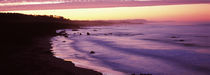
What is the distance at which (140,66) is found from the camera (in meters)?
15.0

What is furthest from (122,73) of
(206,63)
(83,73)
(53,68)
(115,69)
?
(206,63)

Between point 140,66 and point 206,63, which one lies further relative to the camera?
point 206,63

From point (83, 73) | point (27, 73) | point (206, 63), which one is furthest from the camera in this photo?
point (206, 63)

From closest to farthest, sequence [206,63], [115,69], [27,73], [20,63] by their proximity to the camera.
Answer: [27,73] < [20,63] < [115,69] < [206,63]

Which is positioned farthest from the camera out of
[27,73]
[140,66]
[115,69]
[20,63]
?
[140,66]

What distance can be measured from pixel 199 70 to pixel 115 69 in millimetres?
4683

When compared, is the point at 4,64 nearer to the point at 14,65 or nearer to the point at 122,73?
the point at 14,65

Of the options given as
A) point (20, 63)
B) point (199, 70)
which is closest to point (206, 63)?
point (199, 70)

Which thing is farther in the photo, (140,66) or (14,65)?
(140,66)

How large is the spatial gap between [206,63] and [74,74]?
964 centimetres

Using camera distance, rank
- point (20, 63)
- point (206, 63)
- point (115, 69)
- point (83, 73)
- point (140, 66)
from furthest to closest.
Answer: point (206, 63)
point (140, 66)
point (115, 69)
point (20, 63)
point (83, 73)

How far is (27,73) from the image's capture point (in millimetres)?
10016

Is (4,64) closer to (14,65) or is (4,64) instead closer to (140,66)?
(14,65)

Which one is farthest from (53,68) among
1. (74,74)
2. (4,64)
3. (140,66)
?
(140,66)
